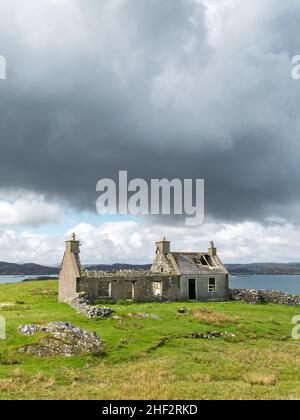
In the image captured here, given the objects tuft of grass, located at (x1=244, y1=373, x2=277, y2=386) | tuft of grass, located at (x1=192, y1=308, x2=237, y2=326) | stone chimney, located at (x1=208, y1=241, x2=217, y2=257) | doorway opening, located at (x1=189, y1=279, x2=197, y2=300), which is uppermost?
stone chimney, located at (x1=208, y1=241, x2=217, y2=257)

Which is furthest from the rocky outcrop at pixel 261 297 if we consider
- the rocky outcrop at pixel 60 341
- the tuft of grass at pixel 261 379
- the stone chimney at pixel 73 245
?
the tuft of grass at pixel 261 379

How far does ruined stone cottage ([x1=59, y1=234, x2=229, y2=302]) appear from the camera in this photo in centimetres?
5119

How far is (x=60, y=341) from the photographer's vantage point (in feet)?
84.1

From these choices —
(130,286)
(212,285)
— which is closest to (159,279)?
(130,286)

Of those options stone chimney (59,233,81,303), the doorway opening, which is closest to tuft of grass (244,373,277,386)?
stone chimney (59,233,81,303)

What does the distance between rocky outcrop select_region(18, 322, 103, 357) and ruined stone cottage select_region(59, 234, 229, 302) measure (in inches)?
868

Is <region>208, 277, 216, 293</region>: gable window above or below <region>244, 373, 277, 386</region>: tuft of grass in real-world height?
above

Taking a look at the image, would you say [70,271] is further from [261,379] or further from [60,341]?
[261,379]

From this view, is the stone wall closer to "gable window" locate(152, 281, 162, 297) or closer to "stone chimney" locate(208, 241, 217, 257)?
"gable window" locate(152, 281, 162, 297)

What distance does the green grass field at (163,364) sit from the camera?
18125 mm

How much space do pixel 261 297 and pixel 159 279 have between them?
15275 mm

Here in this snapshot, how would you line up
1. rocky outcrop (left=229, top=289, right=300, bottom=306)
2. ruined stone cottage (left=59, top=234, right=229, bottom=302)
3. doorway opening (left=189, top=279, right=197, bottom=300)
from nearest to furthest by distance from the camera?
ruined stone cottage (left=59, top=234, right=229, bottom=302) → doorway opening (left=189, top=279, right=197, bottom=300) → rocky outcrop (left=229, top=289, right=300, bottom=306)

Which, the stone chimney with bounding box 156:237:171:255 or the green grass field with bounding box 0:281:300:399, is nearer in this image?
the green grass field with bounding box 0:281:300:399
